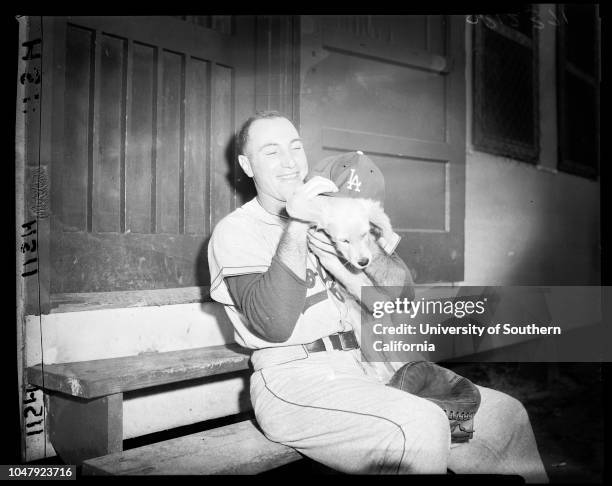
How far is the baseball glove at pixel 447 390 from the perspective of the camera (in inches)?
46.1

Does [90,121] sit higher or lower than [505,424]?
higher

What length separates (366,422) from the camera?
1043 mm

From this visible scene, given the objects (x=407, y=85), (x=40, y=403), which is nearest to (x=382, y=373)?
(x=40, y=403)

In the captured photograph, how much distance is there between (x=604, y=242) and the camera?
1.69 metres

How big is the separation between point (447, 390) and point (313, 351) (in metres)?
0.36

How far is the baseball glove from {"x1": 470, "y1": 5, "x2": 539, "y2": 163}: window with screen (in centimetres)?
143

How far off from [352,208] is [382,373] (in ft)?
1.53

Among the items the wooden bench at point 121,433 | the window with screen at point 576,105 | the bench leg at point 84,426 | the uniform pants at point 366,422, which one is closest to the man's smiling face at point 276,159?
the uniform pants at point 366,422

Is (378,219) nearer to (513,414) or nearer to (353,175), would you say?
(353,175)

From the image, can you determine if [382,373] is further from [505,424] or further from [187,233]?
[187,233]

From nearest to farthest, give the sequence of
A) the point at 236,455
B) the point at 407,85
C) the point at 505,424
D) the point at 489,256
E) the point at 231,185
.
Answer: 1. the point at 236,455
2. the point at 505,424
3. the point at 231,185
4. the point at 407,85
5. the point at 489,256

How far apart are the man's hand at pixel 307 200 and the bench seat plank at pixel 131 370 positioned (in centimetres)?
59

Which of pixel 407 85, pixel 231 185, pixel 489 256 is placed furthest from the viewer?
pixel 489 256

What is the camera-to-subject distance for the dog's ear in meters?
1.36
